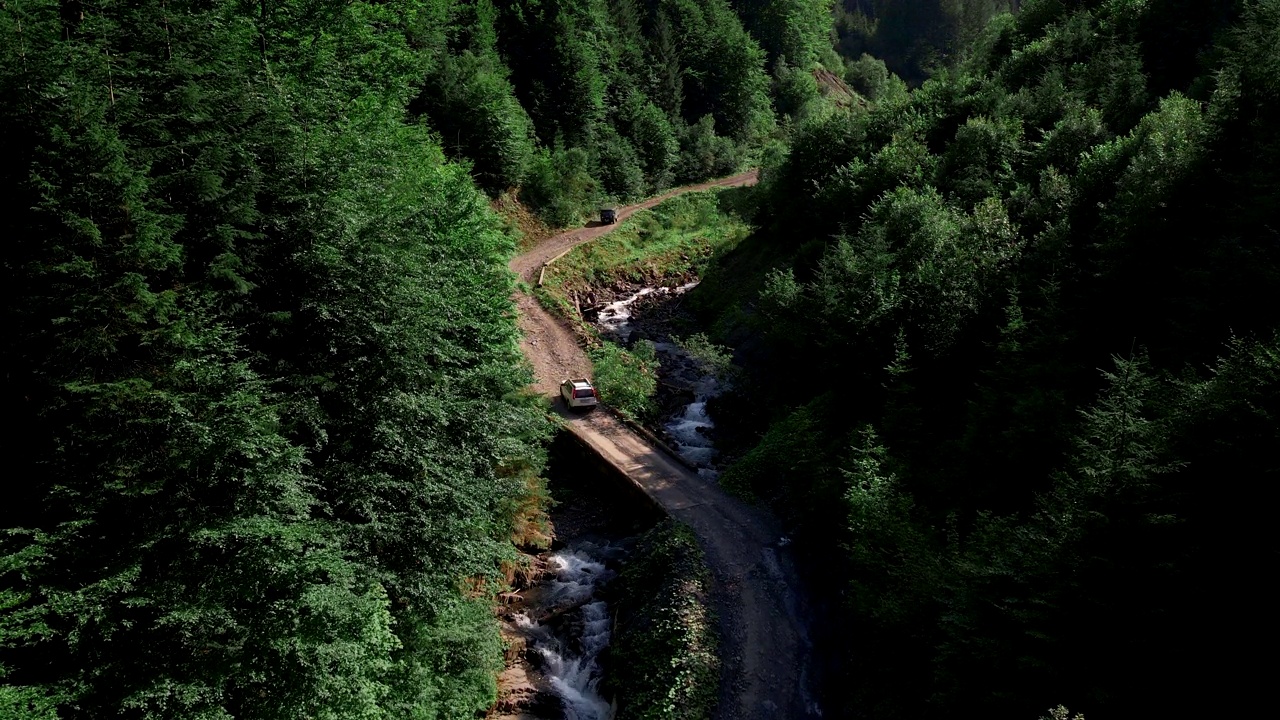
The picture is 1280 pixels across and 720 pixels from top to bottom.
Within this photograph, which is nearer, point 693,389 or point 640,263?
point 693,389

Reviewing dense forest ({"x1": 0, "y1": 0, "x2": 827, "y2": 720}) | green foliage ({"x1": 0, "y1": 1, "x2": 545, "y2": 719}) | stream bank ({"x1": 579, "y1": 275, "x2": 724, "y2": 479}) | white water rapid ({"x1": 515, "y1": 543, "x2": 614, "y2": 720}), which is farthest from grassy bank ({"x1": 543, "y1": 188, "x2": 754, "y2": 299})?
green foliage ({"x1": 0, "y1": 1, "x2": 545, "y2": 719})

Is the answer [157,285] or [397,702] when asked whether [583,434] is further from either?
[157,285]

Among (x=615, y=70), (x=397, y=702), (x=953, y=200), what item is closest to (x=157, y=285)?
(x=397, y=702)

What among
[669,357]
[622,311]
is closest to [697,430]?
[669,357]

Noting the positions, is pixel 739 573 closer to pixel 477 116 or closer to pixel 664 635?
pixel 664 635

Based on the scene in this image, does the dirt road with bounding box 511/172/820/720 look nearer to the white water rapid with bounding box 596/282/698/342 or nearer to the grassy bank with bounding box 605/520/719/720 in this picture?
the grassy bank with bounding box 605/520/719/720
